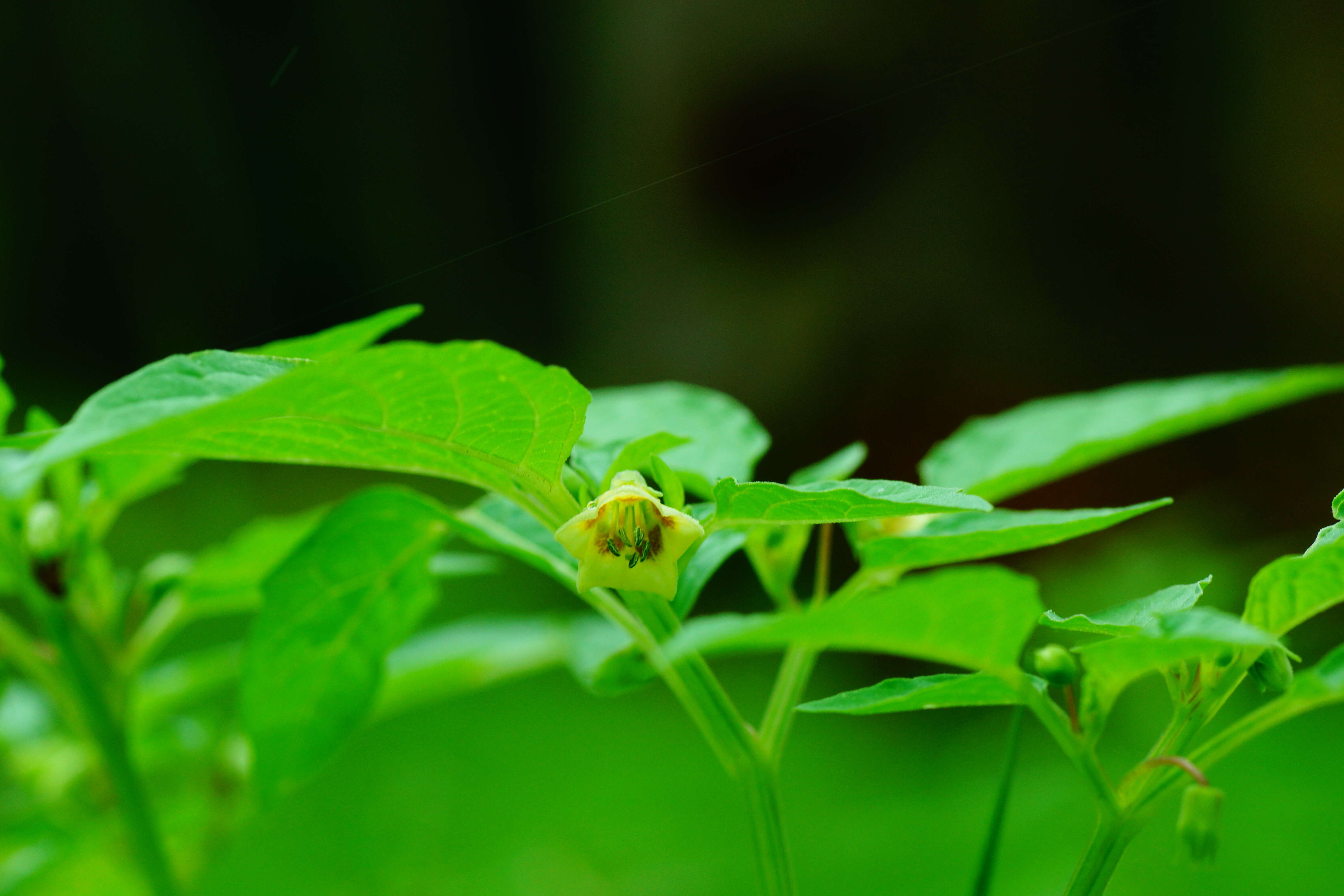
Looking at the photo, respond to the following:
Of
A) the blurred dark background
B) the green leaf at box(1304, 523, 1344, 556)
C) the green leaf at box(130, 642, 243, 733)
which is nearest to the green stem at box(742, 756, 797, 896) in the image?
the green leaf at box(1304, 523, 1344, 556)

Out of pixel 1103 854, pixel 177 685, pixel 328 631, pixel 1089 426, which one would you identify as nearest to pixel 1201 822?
pixel 1103 854

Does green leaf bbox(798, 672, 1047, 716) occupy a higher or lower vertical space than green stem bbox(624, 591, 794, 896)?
higher

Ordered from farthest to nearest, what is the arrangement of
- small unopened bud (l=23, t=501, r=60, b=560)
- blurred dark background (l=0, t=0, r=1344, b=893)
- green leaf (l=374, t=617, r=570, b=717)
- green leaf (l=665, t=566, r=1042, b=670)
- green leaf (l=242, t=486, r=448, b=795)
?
blurred dark background (l=0, t=0, r=1344, b=893) → green leaf (l=374, t=617, r=570, b=717) → small unopened bud (l=23, t=501, r=60, b=560) → green leaf (l=242, t=486, r=448, b=795) → green leaf (l=665, t=566, r=1042, b=670)

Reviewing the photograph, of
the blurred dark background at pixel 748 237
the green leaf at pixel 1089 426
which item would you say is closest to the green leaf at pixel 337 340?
the green leaf at pixel 1089 426

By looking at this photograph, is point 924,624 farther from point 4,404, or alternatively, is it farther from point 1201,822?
point 4,404

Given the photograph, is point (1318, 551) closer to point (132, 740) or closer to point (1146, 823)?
point (1146, 823)

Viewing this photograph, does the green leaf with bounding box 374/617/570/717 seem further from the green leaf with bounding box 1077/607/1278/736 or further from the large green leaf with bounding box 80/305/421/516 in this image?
the green leaf with bounding box 1077/607/1278/736
